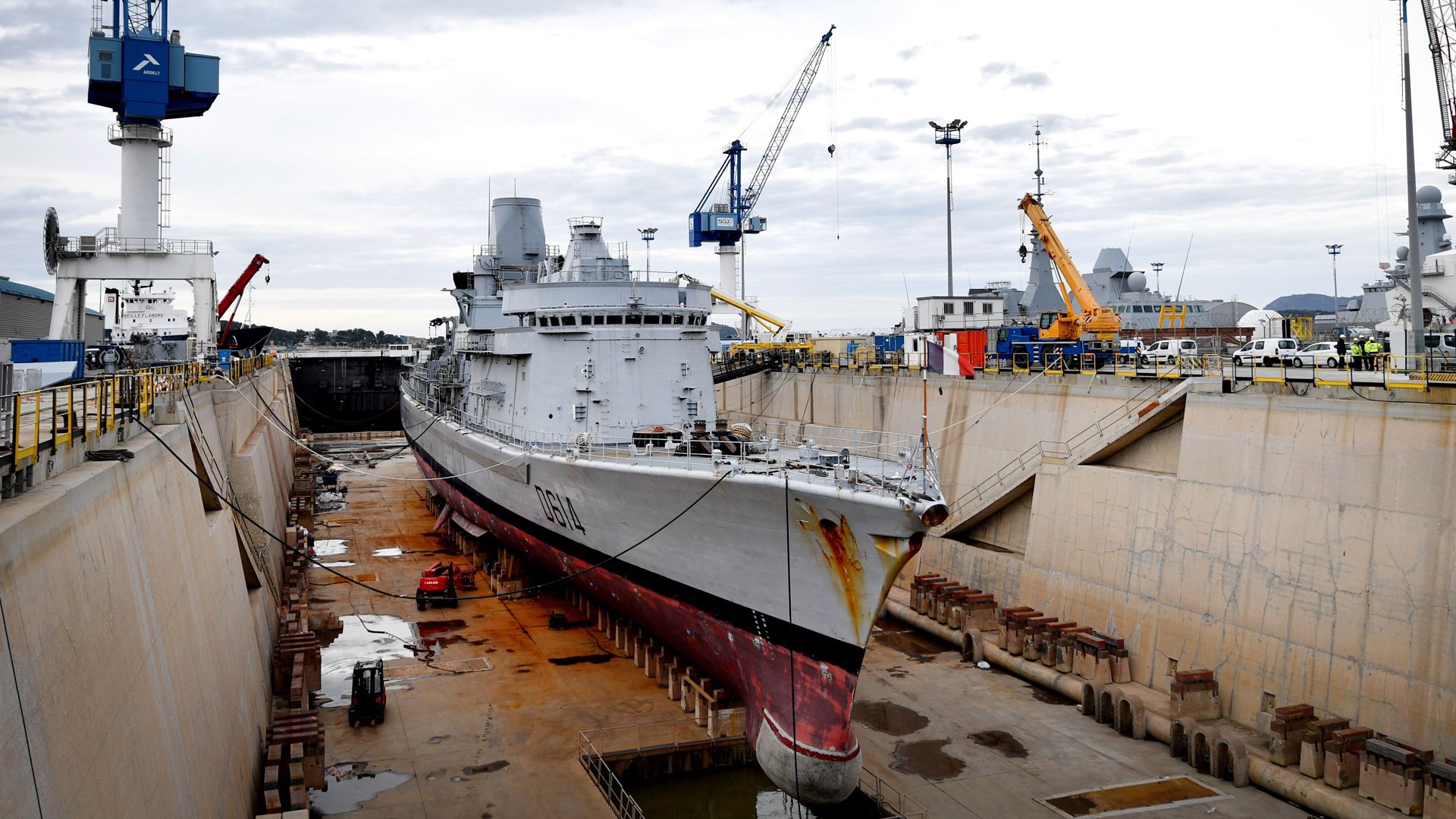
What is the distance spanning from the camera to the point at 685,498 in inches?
589

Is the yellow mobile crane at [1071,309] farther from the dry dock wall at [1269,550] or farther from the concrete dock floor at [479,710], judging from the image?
the concrete dock floor at [479,710]

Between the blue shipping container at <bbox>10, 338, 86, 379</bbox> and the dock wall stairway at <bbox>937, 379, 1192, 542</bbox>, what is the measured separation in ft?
64.0

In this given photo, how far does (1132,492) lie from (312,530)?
25.5 metres

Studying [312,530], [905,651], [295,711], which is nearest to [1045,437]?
[905,651]

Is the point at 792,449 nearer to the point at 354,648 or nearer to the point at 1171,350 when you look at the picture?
the point at 354,648

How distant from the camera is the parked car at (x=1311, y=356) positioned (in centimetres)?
2275

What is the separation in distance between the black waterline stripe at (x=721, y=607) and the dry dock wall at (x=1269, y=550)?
6480 mm

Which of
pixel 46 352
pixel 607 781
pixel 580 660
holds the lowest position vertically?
pixel 607 781

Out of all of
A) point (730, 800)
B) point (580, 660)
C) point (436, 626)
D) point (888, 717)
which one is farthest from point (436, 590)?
point (888, 717)

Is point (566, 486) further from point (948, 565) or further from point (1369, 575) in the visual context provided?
point (1369, 575)

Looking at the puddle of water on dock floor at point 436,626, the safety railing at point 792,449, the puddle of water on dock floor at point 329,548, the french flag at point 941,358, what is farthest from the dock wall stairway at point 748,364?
the french flag at point 941,358

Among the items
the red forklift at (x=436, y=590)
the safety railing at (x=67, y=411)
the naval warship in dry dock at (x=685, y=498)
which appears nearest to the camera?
the safety railing at (x=67, y=411)

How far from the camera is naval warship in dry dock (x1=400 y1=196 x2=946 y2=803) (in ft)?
42.5

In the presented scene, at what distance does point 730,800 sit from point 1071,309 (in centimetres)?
2396
